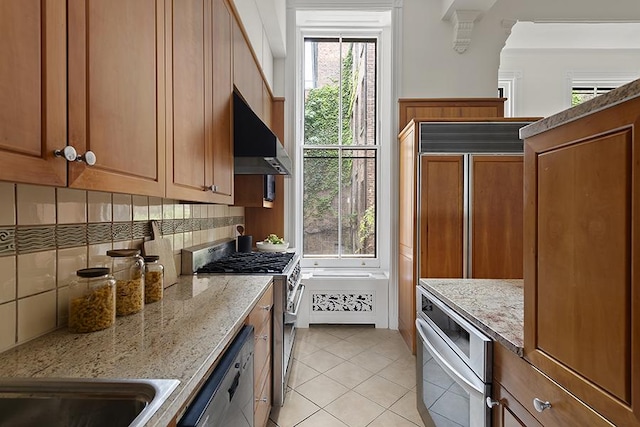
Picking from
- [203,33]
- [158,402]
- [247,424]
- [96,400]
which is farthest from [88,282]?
[203,33]

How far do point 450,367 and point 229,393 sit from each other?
0.90m

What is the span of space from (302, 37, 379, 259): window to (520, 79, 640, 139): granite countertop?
117 inches

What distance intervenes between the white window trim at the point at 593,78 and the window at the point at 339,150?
2521mm

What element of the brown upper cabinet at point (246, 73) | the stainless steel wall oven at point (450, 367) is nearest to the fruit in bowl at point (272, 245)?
the brown upper cabinet at point (246, 73)

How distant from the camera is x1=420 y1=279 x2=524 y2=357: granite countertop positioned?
1.14 metres

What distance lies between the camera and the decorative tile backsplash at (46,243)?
933mm

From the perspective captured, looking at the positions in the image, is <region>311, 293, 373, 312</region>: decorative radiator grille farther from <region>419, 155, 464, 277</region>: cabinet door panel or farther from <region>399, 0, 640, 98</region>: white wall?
<region>399, 0, 640, 98</region>: white wall

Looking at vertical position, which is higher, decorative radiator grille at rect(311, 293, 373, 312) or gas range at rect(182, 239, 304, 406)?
gas range at rect(182, 239, 304, 406)

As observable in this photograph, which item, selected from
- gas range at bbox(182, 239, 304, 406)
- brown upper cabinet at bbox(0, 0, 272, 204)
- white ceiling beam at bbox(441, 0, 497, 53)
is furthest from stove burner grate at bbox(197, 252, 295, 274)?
white ceiling beam at bbox(441, 0, 497, 53)

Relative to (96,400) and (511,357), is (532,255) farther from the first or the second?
(96,400)

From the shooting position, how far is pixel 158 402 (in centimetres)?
68

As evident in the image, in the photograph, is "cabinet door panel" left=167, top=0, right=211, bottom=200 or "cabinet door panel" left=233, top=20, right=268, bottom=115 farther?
"cabinet door panel" left=233, top=20, right=268, bottom=115

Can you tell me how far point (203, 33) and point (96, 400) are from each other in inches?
58.5

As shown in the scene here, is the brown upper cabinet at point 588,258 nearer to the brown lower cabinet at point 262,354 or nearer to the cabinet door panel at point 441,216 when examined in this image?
the brown lower cabinet at point 262,354
